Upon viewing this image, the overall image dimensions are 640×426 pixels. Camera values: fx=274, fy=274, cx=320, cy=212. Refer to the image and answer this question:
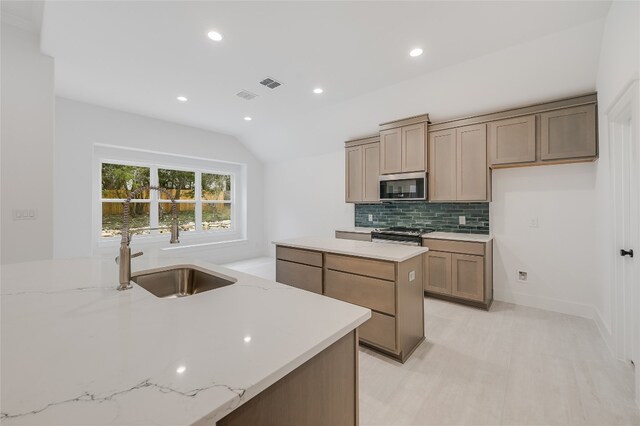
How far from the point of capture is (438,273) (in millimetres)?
3691

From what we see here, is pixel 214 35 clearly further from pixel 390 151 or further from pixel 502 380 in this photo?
pixel 502 380

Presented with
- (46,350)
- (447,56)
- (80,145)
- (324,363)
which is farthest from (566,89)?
(80,145)

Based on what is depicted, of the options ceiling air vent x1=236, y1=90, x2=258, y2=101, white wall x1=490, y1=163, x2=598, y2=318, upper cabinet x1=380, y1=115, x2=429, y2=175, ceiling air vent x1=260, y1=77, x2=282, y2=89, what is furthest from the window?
white wall x1=490, y1=163, x2=598, y2=318

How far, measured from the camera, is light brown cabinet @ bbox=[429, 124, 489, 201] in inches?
141

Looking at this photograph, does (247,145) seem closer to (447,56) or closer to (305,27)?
(305,27)

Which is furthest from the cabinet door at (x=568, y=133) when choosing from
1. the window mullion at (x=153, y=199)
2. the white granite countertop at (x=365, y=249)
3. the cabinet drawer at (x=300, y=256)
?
the window mullion at (x=153, y=199)

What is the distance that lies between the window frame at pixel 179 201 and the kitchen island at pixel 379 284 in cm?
361

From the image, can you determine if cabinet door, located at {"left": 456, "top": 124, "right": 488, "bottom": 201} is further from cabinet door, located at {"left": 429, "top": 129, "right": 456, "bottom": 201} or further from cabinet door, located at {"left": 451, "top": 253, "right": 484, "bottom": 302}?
cabinet door, located at {"left": 451, "top": 253, "right": 484, "bottom": 302}

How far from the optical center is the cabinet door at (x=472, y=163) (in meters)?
3.56

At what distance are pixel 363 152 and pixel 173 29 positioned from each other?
321cm

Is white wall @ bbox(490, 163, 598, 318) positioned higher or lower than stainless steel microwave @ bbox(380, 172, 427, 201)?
lower

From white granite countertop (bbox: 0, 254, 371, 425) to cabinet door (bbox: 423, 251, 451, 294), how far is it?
2951mm

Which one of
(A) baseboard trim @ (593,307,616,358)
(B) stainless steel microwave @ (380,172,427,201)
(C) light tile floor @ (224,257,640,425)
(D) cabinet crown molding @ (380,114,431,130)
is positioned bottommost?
(C) light tile floor @ (224,257,640,425)

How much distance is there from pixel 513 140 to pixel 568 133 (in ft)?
1.64
